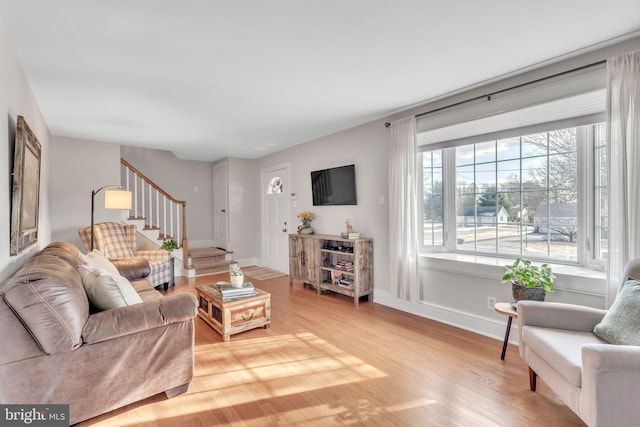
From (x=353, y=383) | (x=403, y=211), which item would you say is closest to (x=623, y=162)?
(x=403, y=211)

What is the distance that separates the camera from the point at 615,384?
4.34 ft

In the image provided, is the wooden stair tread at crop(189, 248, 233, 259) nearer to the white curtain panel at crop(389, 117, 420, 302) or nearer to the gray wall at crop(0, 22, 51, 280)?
the gray wall at crop(0, 22, 51, 280)

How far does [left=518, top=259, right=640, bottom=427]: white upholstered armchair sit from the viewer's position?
1.32 m

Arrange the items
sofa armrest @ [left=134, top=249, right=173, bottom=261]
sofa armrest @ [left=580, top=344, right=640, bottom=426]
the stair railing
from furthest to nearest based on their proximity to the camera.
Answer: the stair railing, sofa armrest @ [left=134, top=249, right=173, bottom=261], sofa armrest @ [left=580, top=344, right=640, bottom=426]

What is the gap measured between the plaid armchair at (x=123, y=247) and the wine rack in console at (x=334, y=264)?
1924mm

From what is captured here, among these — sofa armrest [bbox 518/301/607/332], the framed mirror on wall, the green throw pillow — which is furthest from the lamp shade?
the green throw pillow

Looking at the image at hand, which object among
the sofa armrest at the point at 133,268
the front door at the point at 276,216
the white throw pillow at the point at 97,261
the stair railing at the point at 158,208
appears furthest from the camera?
the front door at the point at 276,216

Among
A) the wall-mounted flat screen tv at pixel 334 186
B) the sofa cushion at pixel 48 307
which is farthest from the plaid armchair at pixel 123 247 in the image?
the sofa cushion at pixel 48 307

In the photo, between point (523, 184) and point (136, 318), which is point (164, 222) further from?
point (523, 184)

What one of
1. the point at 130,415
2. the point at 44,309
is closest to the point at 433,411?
the point at 130,415

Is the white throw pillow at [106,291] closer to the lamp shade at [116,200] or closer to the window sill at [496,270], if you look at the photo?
the lamp shade at [116,200]

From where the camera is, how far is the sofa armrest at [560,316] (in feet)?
6.13

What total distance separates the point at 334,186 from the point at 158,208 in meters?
3.53

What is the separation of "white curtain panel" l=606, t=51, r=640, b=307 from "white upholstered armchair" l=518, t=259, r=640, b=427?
0.24 meters
